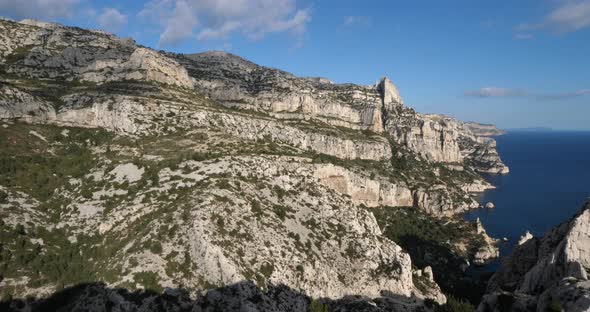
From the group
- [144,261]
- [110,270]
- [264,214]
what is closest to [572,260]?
[264,214]

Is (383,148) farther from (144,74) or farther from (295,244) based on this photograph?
(295,244)

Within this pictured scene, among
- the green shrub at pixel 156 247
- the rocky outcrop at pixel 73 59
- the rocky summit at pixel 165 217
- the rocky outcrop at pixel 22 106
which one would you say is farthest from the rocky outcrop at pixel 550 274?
the rocky outcrop at pixel 73 59

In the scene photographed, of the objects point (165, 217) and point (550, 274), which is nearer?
point (165, 217)

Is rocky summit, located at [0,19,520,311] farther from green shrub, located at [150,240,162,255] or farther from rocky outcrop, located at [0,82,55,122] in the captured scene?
rocky outcrop, located at [0,82,55,122]

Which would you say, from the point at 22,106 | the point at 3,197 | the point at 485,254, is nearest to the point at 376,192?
the point at 485,254

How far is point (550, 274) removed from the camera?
50.4 metres

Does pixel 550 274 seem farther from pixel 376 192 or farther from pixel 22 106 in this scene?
pixel 376 192

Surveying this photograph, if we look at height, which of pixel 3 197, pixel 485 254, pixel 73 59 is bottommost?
pixel 485 254

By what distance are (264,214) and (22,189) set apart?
33662mm

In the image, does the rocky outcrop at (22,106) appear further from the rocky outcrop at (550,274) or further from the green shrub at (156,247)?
the rocky outcrop at (550,274)

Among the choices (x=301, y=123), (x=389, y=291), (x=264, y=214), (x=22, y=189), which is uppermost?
(x=301, y=123)

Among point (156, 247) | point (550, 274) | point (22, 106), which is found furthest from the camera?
point (22, 106)

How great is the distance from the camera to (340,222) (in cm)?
6494

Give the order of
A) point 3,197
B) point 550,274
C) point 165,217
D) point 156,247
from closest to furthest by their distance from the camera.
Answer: point 156,247 → point 165,217 → point 550,274 → point 3,197
